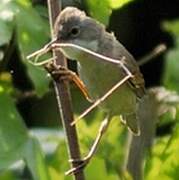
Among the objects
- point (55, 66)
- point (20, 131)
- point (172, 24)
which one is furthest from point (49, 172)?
point (172, 24)

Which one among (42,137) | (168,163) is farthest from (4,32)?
(42,137)

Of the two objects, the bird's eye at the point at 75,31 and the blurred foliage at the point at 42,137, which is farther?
the blurred foliage at the point at 42,137

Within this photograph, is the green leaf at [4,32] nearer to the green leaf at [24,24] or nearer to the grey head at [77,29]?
the green leaf at [24,24]

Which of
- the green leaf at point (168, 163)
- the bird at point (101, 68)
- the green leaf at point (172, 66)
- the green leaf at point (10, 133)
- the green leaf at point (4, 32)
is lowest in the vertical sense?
the green leaf at point (172, 66)

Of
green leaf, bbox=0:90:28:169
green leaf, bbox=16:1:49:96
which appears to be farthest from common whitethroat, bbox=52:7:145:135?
green leaf, bbox=0:90:28:169

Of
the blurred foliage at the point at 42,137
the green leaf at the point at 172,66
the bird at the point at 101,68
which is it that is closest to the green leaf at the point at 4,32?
the blurred foliage at the point at 42,137

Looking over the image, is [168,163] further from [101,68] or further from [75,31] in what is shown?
[75,31]

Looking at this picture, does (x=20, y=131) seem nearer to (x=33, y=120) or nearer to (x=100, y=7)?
(x=100, y=7)

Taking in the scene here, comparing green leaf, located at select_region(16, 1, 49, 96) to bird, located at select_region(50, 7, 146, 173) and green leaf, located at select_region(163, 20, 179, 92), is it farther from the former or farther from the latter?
green leaf, located at select_region(163, 20, 179, 92)
